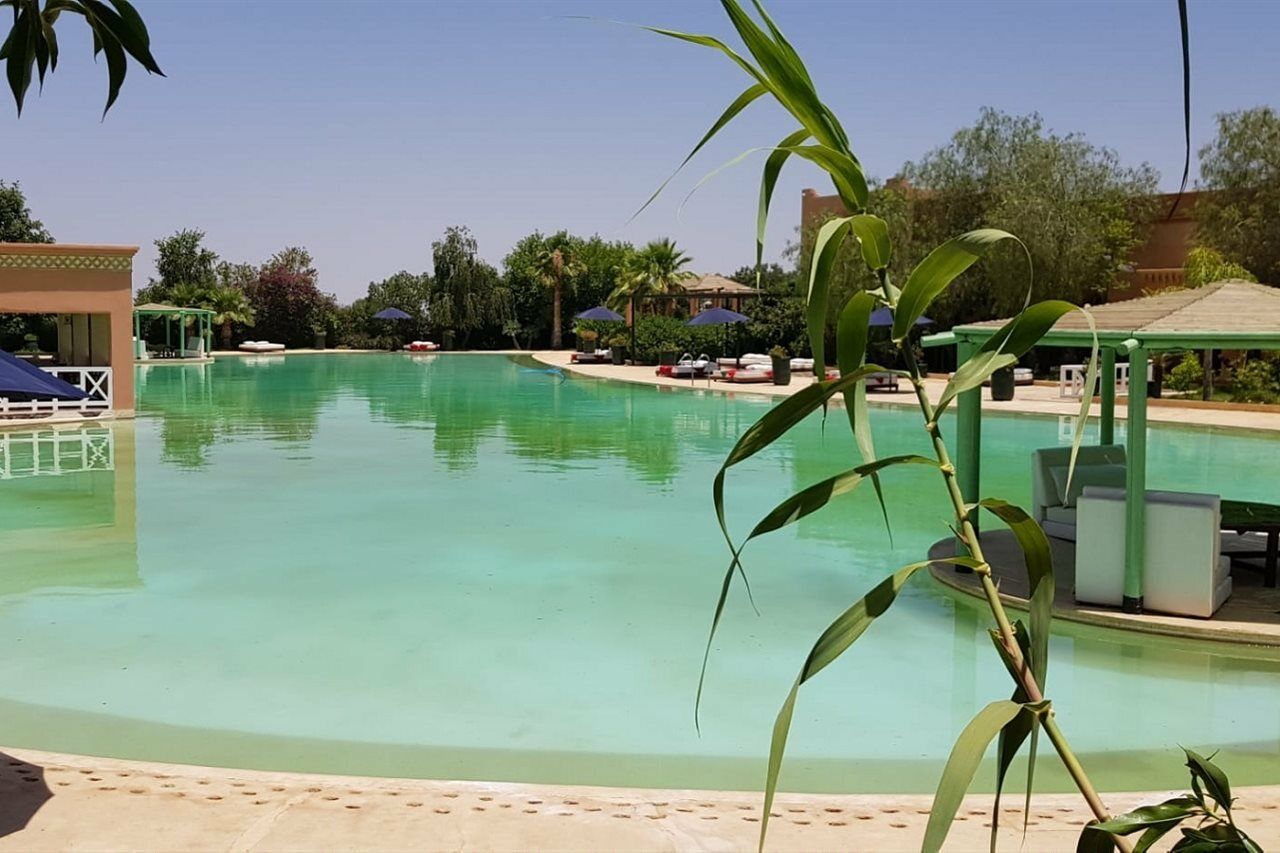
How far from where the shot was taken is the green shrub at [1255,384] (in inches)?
965

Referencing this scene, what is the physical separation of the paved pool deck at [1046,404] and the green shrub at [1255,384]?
1.26 m

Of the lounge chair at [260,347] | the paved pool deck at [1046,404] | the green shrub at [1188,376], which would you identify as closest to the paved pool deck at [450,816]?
the paved pool deck at [1046,404]

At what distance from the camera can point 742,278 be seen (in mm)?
70625

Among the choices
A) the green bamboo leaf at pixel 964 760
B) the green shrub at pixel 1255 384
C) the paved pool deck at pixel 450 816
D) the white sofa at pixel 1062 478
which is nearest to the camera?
the green bamboo leaf at pixel 964 760

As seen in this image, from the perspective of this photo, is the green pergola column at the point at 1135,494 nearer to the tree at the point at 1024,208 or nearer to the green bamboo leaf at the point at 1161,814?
the green bamboo leaf at the point at 1161,814

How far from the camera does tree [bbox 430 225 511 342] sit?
57.9m

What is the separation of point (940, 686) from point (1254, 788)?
7.91 ft

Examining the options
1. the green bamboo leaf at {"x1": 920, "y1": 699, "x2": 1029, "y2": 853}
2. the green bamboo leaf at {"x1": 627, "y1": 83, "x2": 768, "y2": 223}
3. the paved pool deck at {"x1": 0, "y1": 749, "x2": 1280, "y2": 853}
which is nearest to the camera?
the green bamboo leaf at {"x1": 920, "y1": 699, "x2": 1029, "y2": 853}

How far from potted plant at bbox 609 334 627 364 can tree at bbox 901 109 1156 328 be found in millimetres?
11354

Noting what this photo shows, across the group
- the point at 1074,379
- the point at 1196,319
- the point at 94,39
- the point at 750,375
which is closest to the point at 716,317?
the point at 750,375

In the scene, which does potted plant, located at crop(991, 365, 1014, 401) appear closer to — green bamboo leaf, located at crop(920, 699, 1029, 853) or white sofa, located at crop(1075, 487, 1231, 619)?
white sofa, located at crop(1075, 487, 1231, 619)

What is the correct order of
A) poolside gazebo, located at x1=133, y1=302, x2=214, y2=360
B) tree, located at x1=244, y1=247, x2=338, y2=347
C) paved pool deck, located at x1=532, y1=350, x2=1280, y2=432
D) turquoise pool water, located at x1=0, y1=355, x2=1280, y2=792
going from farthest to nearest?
tree, located at x1=244, y1=247, x2=338, y2=347 → poolside gazebo, located at x1=133, y1=302, x2=214, y2=360 → paved pool deck, located at x1=532, y1=350, x2=1280, y2=432 → turquoise pool water, located at x1=0, y1=355, x2=1280, y2=792

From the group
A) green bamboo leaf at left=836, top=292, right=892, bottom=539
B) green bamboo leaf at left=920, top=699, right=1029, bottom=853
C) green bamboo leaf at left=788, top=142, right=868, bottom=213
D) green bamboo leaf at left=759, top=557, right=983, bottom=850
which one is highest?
green bamboo leaf at left=788, top=142, right=868, bottom=213

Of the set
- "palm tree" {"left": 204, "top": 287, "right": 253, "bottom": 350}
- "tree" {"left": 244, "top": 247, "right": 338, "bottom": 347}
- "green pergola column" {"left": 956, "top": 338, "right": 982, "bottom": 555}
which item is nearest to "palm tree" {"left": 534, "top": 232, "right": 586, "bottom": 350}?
"tree" {"left": 244, "top": 247, "right": 338, "bottom": 347}
